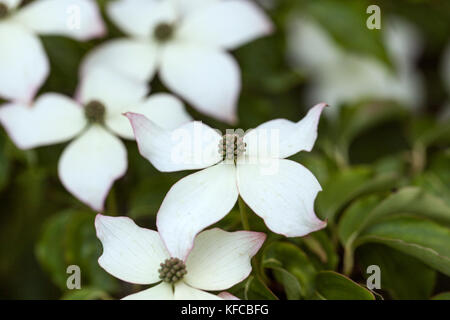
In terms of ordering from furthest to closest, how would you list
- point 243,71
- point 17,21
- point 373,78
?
point 373,78 → point 243,71 → point 17,21

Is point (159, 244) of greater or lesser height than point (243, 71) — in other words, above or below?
below

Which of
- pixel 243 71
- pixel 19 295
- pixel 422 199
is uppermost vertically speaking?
pixel 243 71

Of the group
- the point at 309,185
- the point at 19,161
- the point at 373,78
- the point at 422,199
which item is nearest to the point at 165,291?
the point at 309,185

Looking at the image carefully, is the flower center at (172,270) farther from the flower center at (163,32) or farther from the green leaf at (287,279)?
the flower center at (163,32)

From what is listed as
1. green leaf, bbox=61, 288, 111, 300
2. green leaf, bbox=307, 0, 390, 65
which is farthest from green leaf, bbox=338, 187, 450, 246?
green leaf, bbox=307, 0, 390, 65

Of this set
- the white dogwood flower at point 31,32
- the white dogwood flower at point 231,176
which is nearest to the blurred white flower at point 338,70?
the white dogwood flower at point 31,32

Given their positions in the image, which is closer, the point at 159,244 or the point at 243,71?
the point at 159,244
